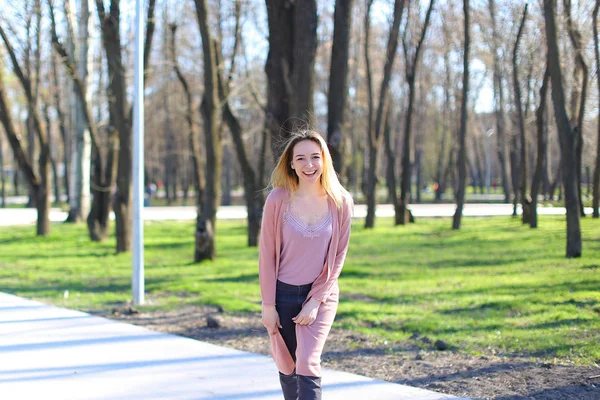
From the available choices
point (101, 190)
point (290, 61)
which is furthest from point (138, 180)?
point (101, 190)

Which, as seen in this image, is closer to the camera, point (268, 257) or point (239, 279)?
point (268, 257)

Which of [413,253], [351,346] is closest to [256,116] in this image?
[413,253]

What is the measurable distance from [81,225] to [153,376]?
20806 millimetres

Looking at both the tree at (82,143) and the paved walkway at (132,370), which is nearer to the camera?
the paved walkway at (132,370)

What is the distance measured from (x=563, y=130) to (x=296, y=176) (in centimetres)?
986

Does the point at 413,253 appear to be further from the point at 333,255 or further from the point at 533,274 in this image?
the point at 333,255

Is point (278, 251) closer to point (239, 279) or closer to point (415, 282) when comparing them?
point (415, 282)

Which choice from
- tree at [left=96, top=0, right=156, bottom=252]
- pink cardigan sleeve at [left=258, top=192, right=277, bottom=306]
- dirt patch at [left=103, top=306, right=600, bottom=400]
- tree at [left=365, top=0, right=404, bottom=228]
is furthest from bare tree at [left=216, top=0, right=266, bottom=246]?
pink cardigan sleeve at [left=258, top=192, right=277, bottom=306]

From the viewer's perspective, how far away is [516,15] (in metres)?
23.4

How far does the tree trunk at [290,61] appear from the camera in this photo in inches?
421

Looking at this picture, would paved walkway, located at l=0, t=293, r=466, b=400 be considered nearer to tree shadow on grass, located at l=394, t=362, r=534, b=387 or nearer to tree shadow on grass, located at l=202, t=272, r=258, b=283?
tree shadow on grass, located at l=394, t=362, r=534, b=387

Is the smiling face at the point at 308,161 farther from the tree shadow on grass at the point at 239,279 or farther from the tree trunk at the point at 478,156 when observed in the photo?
the tree trunk at the point at 478,156

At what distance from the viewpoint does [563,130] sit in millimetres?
12922

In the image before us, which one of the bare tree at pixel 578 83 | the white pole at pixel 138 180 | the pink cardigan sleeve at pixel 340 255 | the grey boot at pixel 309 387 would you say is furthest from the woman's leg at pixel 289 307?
the bare tree at pixel 578 83
